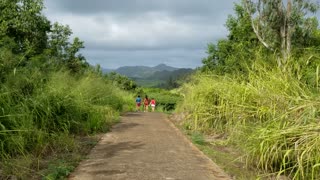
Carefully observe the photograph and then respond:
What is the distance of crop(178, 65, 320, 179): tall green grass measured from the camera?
19.0 feet

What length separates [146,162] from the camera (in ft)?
24.7

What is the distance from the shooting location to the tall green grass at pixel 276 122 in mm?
5789

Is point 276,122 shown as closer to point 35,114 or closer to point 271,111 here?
point 271,111

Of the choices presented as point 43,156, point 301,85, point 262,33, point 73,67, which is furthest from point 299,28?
point 43,156

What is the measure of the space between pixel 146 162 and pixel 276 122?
8.50ft

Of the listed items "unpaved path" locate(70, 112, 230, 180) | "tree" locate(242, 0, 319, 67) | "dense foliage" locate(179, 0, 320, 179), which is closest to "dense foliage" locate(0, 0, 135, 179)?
"unpaved path" locate(70, 112, 230, 180)

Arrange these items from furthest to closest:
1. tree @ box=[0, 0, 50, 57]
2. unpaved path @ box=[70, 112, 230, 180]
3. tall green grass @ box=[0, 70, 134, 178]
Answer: tree @ box=[0, 0, 50, 57] → tall green grass @ box=[0, 70, 134, 178] → unpaved path @ box=[70, 112, 230, 180]

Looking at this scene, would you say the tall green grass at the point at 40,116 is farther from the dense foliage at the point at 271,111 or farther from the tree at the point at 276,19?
the tree at the point at 276,19

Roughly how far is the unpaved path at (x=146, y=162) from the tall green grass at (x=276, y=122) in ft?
2.80

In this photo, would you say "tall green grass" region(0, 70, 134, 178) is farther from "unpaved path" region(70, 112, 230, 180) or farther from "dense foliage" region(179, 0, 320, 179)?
"dense foliage" region(179, 0, 320, 179)

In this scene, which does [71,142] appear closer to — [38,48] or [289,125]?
[289,125]

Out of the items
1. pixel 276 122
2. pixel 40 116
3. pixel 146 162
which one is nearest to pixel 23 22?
pixel 40 116

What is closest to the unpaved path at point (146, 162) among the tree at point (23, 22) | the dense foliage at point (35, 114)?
the dense foliage at point (35, 114)

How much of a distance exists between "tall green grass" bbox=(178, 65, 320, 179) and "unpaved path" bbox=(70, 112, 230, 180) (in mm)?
853
